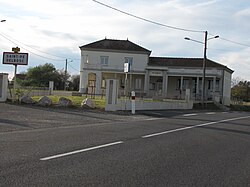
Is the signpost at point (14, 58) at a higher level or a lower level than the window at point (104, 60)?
lower

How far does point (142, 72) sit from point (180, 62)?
6.94 m

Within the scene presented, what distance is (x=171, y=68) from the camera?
55.1 meters

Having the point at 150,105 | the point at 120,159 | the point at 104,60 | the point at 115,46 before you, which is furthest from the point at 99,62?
the point at 120,159

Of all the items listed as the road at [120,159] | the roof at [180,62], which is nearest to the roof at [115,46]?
the roof at [180,62]

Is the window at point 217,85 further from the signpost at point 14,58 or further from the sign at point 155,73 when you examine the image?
the signpost at point 14,58

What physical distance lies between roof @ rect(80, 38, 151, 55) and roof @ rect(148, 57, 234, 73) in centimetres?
282

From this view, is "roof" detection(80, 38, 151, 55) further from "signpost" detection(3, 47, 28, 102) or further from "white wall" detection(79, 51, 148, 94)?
"signpost" detection(3, 47, 28, 102)

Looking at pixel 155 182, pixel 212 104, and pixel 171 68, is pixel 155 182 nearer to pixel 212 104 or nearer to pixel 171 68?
pixel 212 104

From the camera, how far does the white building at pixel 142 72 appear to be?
54.5m

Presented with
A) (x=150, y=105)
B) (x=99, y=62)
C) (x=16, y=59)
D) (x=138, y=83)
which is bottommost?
(x=150, y=105)

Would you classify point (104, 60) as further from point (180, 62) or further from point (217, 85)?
point (217, 85)

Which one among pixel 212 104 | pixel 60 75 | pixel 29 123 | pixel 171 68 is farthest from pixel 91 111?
pixel 60 75

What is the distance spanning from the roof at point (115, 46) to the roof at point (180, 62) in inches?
111

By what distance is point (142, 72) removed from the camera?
55438 millimetres
